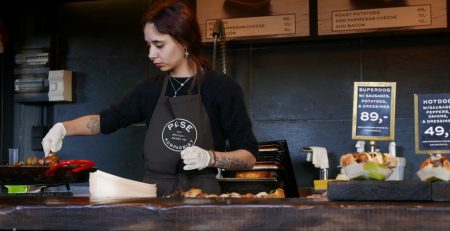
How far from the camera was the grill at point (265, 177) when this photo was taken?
3.28m

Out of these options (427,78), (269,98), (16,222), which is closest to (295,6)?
(269,98)

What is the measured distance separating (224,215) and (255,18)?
303 centimetres

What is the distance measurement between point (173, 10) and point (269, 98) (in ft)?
6.25

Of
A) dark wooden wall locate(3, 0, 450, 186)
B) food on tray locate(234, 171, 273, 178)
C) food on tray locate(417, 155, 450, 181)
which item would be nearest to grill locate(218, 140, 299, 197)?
food on tray locate(234, 171, 273, 178)

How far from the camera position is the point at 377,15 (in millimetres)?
4059

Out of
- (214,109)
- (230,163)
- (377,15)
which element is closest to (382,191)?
(230,163)

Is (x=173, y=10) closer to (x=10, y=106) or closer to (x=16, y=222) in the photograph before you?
(x=16, y=222)

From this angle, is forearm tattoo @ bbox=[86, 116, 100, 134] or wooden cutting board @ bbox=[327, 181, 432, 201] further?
forearm tattoo @ bbox=[86, 116, 100, 134]

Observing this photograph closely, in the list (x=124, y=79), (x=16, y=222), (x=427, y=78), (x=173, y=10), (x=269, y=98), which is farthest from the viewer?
(x=124, y=79)

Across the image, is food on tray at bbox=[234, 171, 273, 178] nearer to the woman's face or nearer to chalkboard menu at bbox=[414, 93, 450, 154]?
the woman's face

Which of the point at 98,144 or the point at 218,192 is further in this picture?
the point at 98,144

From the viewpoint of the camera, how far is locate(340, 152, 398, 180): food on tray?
150 cm

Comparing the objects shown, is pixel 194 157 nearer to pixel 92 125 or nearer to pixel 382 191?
pixel 92 125

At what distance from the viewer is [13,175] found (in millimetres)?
2729
